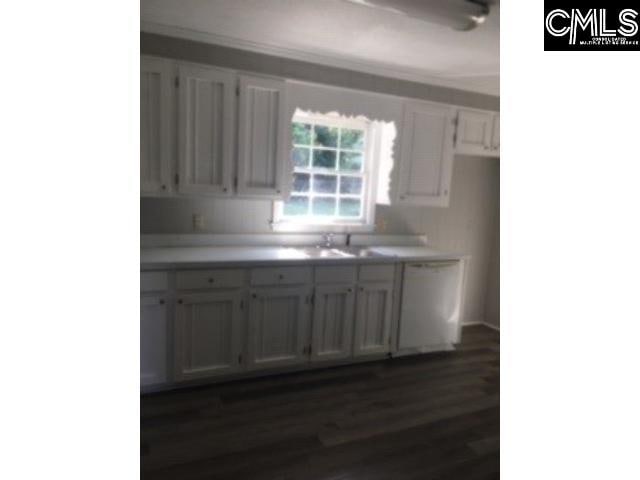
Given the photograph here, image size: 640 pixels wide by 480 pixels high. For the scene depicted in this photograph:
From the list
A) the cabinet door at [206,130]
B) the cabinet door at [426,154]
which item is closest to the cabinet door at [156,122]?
the cabinet door at [206,130]

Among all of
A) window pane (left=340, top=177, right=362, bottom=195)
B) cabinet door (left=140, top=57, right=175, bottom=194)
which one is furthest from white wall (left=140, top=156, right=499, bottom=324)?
cabinet door (left=140, top=57, right=175, bottom=194)

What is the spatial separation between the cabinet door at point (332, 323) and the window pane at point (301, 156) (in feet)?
3.62

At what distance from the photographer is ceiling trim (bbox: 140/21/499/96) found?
2.79m

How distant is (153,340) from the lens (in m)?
2.64

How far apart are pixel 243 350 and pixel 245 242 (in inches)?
33.9

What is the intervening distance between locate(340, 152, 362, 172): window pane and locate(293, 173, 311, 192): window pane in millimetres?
358

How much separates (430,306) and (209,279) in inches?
73.9

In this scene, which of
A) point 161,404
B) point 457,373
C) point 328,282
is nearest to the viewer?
point 161,404

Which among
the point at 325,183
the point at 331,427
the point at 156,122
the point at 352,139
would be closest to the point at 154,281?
the point at 156,122

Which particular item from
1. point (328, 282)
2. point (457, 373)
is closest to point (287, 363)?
point (328, 282)

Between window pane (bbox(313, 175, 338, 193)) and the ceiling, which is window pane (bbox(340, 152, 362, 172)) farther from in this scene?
the ceiling
